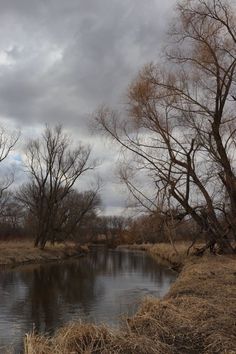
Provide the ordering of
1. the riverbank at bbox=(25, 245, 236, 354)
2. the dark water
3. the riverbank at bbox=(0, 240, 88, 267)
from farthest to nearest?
the riverbank at bbox=(0, 240, 88, 267) < the dark water < the riverbank at bbox=(25, 245, 236, 354)

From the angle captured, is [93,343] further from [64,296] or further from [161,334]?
[64,296]

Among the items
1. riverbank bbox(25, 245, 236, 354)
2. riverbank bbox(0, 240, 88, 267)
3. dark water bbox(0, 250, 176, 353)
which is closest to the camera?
riverbank bbox(25, 245, 236, 354)

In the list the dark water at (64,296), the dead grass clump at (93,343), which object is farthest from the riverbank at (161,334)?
the dark water at (64,296)

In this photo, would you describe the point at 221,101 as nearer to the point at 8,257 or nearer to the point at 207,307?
the point at 207,307

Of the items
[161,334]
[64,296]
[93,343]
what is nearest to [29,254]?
[64,296]

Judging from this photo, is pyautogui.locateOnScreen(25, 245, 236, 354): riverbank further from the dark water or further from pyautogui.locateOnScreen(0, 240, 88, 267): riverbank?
pyautogui.locateOnScreen(0, 240, 88, 267): riverbank

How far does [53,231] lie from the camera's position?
50750 millimetres

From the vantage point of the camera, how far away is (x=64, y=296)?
63.9 feet

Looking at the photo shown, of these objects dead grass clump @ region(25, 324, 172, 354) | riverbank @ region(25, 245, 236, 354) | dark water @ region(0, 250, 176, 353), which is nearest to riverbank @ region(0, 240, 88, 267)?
dark water @ region(0, 250, 176, 353)

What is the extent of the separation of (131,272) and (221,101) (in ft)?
43.1

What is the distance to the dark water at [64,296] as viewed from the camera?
1360 cm

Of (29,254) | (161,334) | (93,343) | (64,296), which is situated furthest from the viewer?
(29,254)

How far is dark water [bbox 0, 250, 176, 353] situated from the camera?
13.6 m

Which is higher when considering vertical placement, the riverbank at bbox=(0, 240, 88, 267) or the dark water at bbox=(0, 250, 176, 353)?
the riverbank at bbox=(0, 240, 88, 267)
